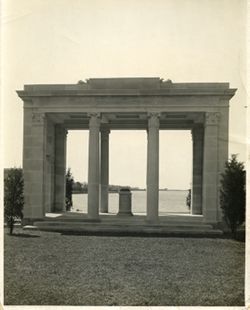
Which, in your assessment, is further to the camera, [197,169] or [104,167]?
[104,167]

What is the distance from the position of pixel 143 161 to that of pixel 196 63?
674 inches

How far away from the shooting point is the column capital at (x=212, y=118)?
31.2 m

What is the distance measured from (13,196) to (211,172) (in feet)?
41.9

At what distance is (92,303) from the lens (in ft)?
51.1

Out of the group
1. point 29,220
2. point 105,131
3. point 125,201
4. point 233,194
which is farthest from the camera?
point 105,131

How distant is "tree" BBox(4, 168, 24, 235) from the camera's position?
2766 centimetres

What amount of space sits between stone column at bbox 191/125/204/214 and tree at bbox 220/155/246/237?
10.6m

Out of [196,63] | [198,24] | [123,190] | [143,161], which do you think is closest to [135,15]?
[198,24]

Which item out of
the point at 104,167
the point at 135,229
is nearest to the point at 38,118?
the point at 135,229

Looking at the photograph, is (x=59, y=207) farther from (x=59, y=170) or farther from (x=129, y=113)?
(x=129, y=113)

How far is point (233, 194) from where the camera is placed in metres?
27.9

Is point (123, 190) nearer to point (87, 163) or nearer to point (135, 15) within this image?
point (87, 163)

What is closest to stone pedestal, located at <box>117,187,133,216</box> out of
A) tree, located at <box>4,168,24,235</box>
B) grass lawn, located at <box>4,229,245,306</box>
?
tree, located at <box>4,168,24,235</box>

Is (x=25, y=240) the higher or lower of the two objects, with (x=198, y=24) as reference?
lower
